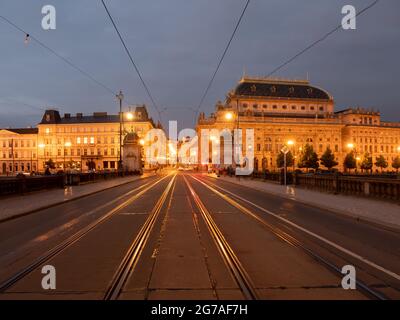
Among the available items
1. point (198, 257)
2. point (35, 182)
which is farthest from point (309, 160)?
point (198, 257)

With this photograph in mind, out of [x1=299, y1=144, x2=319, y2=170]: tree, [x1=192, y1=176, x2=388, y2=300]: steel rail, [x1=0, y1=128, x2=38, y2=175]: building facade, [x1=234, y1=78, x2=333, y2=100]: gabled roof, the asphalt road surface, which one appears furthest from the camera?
[x1=234, y1=78, x2=333, y2=100]: gabled roof

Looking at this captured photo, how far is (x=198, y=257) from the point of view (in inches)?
311

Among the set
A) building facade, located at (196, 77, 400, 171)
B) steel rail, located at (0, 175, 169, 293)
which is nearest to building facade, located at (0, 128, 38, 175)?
building facade, located at (196, 77, 400, 171)

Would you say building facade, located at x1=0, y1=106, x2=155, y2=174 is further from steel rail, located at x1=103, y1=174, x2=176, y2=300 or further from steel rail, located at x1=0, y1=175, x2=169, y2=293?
steel rail, located at x1=103, y1=174, x2=176, y2=300

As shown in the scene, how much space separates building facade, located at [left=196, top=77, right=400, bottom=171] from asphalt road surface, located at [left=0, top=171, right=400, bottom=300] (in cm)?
10995

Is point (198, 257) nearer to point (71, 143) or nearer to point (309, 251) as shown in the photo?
point (309, 251)

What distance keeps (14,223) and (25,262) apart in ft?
20.0

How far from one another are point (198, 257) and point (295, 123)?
124713 mm

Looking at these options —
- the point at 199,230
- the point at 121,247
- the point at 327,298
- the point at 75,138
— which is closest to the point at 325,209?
the point at 199,230

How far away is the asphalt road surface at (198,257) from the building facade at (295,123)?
4329 inches

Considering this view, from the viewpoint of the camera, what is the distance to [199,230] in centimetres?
1132

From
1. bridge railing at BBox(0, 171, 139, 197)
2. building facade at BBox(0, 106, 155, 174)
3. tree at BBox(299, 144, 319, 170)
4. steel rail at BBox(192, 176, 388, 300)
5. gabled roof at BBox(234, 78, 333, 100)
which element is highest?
gabled roof at BBox(234, 78, 333, 100)

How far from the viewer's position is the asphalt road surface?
5.82 meters
